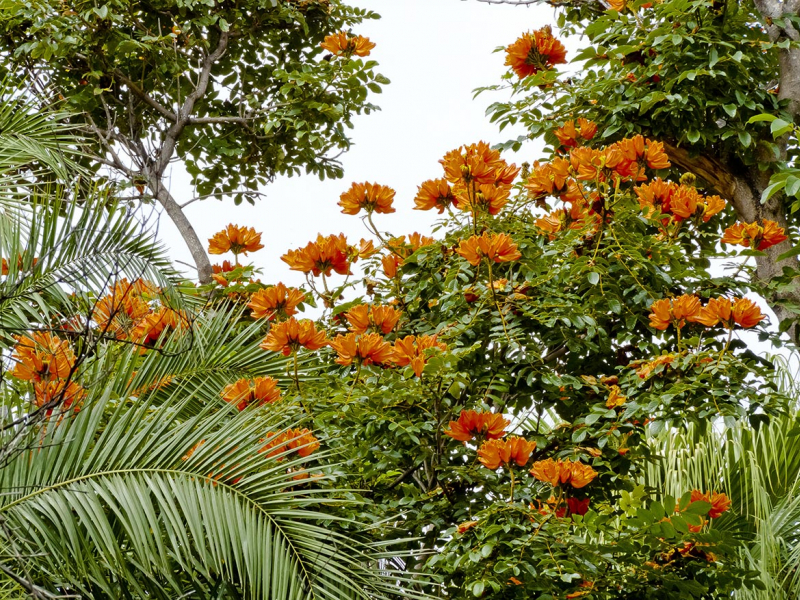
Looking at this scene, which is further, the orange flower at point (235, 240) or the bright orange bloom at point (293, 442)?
the orange flower at point (235, 240)

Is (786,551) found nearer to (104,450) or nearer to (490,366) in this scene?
(490,366)

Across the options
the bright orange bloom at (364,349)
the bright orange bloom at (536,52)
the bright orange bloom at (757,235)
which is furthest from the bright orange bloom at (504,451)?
the bright orange bloom at (536,52)

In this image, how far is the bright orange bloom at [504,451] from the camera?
2256mm

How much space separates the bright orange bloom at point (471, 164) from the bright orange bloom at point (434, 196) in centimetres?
18

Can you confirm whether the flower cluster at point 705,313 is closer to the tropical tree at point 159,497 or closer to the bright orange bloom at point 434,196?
the bright orange bloom at point 434,196

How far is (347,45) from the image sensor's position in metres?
5.07

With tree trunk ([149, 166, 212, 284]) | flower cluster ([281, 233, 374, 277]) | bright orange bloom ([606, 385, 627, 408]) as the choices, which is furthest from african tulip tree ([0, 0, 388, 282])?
bright orange bloom ([606, 385, 627, 408])

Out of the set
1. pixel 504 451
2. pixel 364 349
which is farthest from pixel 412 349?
pixel 504 451

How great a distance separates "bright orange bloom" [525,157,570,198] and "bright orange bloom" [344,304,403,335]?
63 centimetres

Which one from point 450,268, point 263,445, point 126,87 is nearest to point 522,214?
point 450,268

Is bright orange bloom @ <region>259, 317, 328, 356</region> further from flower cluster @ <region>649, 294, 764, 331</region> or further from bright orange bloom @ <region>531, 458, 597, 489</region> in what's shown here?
flower cluster @ <region>649, 294, 764, 331</region>

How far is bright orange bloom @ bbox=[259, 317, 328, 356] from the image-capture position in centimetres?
248

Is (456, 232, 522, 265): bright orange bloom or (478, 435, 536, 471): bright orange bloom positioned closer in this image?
(478, 435, 536, 471): bright orange bloom

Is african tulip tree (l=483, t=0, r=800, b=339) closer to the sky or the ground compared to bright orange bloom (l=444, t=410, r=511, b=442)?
closer to the sky
